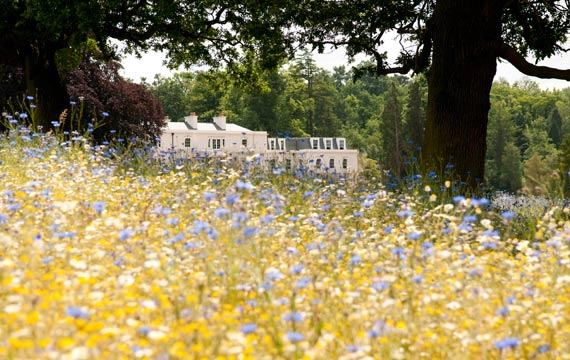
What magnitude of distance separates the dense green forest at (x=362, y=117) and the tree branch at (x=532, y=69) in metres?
40.0

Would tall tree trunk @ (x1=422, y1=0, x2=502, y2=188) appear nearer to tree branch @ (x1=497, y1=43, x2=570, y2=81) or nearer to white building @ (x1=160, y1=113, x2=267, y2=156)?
tree branch @ (x1=497, y1=43, x2=570, y2=81)

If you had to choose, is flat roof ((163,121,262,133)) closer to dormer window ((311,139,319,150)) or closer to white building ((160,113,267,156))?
white building ((160,113,267,156))

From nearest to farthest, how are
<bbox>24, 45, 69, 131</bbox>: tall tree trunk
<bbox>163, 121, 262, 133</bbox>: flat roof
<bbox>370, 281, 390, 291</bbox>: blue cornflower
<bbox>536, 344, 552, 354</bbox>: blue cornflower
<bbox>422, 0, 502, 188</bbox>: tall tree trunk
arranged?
1. <bbox>536, 344, 552, 354</bbox>: blue cornflower
2. <bbox>370, 281, 390, 291</bbox>: blue cornflower
3. <bbox>422, 0, 502, 188</bbox>: tall tree trunk
4. <bbox>24, 45, 69, 131</bbox>: tall tree trunk
5. <bbox>163, 121, 262, 133</bbox>: flat roof

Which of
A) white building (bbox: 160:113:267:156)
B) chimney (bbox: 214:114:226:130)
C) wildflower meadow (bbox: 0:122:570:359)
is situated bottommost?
wildflower meadow (bbox: 0:122:570:359)

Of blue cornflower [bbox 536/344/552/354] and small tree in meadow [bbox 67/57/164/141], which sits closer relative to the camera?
blue cornflower [bbox 536/344/552/354]

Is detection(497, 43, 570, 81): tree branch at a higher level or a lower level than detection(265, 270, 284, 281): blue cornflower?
higher

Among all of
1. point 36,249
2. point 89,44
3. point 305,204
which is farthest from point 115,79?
point 36,249

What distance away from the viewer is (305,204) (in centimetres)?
771

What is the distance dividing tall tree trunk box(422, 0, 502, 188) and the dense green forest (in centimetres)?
4076

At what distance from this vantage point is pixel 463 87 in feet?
38.7

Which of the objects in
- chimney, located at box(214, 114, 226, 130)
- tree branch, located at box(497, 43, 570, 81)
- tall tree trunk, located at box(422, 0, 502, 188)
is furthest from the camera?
chimney, located at box(214, 114, 226, 130)

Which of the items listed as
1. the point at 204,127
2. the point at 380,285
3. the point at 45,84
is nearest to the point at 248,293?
the point at 380,285

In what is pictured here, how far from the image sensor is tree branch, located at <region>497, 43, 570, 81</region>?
12184mm

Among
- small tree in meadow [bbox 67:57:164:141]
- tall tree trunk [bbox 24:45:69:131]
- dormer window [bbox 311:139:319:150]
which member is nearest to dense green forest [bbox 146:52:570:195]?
dormer window [bbox 311:139:319:150]
